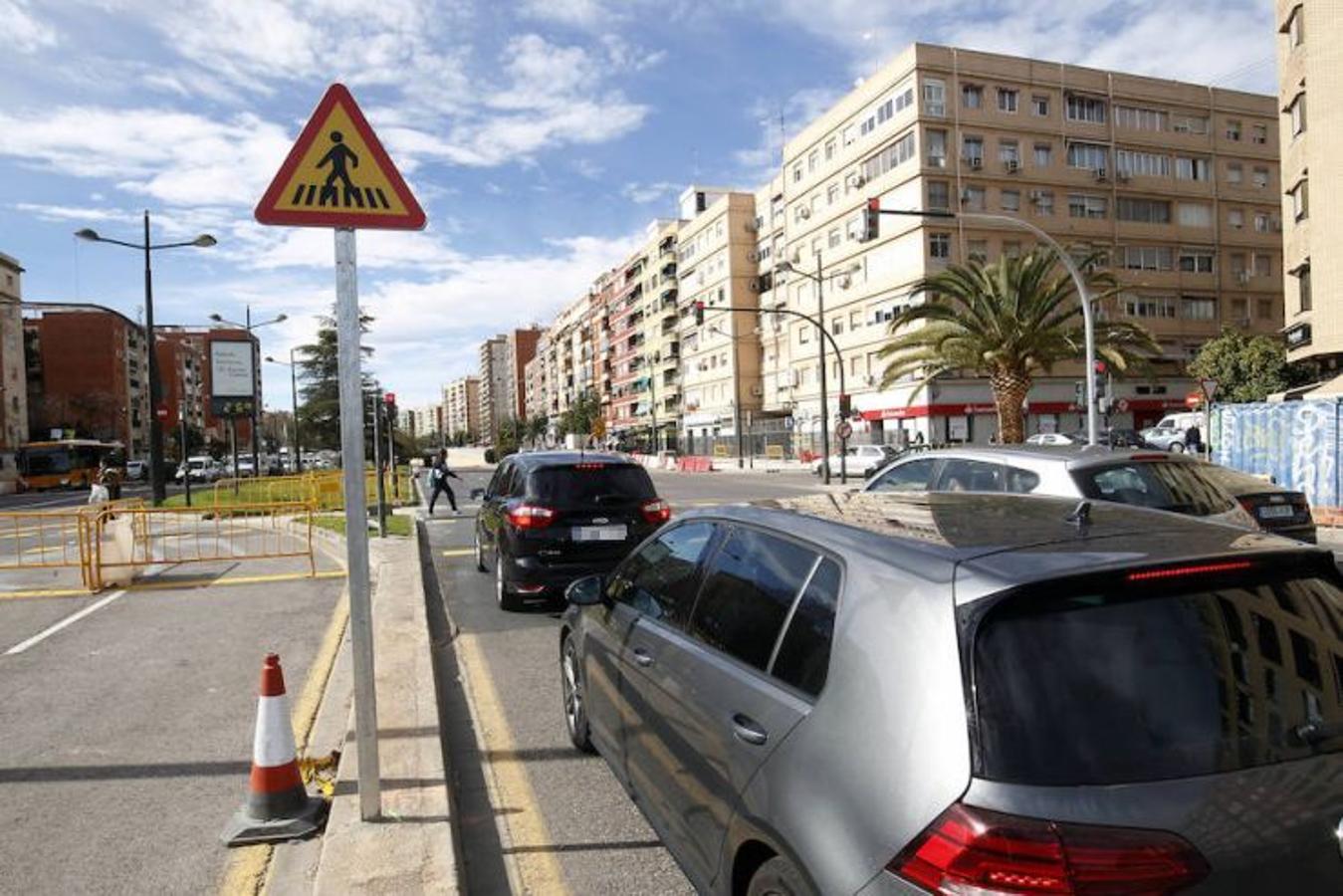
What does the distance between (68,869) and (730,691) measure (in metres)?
2.96

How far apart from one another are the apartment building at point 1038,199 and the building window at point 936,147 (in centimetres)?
8

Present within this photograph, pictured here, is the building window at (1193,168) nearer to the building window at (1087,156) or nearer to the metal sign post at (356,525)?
the building window at (1087,156)

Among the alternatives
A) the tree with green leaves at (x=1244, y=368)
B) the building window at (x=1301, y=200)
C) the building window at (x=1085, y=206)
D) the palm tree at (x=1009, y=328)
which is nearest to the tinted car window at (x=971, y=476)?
the palm tree at (x=1009, y=328)

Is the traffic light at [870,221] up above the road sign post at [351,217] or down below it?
above

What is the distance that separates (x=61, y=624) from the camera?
8695 millimetres

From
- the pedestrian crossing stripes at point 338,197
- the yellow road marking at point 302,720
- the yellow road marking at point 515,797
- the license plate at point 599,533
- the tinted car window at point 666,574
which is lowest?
the yellow road marking at point 515,797

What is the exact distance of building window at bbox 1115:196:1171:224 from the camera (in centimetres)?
5338

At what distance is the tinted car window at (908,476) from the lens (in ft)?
26.4

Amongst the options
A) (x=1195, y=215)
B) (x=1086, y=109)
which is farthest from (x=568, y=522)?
(x=1195, y=215)

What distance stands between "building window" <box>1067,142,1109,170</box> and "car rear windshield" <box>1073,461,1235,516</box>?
2041 inches

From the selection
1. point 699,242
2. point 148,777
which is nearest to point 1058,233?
point 699,242

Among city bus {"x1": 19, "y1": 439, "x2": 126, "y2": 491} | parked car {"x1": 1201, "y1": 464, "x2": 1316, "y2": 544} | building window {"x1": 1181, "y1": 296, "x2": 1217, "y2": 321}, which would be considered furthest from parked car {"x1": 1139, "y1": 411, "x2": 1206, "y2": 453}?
city bus {"x1": 19, "y1": 439, "x2": 126, "y2": 491}

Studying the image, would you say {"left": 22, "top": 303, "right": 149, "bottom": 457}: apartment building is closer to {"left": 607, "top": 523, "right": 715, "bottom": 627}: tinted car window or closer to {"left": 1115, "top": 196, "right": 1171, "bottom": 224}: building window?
{"left": 1115, "top": 196, "right": 1171, "bottom": 224}: building window

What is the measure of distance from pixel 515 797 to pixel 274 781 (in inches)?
42.7
